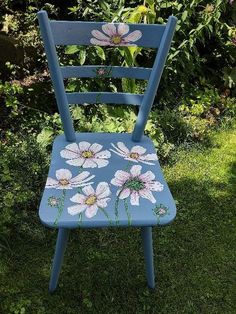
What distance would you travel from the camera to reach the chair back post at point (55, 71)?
67.4 inches

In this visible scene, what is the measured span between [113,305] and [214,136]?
5.29ft

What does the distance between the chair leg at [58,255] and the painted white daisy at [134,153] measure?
38 cm

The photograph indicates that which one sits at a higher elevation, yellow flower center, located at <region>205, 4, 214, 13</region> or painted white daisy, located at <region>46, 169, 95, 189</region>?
painted white daisy, located at <region>46, 169, 95, 189</region>

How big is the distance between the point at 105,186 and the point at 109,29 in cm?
63

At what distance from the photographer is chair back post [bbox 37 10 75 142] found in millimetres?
1711

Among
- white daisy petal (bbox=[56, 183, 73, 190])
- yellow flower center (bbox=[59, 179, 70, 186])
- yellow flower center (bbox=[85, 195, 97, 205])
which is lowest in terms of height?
yellow flower center (bbox=[59, 179, 70, 186])

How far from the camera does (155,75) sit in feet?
6.10

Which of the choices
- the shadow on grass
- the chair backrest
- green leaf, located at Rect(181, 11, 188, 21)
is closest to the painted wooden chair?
the chair backrest

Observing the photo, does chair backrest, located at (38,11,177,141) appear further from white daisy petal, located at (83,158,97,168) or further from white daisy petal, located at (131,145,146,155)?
white daisy petal, located at (83,158,97,168)

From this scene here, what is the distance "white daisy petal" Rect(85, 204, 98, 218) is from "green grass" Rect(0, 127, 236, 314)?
0.71 meters

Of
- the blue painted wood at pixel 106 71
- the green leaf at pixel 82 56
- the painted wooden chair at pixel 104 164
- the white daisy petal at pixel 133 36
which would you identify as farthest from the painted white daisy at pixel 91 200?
the green leaf at pixel 82 56

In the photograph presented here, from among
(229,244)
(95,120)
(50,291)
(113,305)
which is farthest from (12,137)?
(229,244)

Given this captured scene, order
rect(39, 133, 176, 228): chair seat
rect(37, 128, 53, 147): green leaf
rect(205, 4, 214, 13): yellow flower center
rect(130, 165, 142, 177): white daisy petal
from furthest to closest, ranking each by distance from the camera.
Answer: rect(205, 4, 214, 13): yellow flower center
rect(37, 128, 53, 147): green leaf
rect(130, 165, 142, 177): white daisy petal
rect(39, 133, 176, 228): chair seat

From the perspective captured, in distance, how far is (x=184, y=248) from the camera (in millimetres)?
2418
